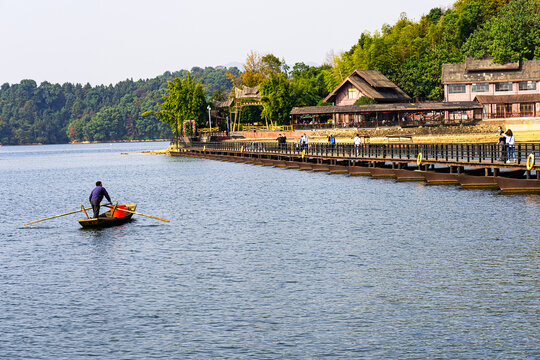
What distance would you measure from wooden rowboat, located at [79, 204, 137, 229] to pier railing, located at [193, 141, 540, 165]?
2578cm

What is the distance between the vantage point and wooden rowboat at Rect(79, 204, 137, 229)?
3788 centimetres

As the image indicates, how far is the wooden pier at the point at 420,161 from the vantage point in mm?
46438

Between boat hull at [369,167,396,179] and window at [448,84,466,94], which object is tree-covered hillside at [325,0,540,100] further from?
boat hull at [369,167,396,179]

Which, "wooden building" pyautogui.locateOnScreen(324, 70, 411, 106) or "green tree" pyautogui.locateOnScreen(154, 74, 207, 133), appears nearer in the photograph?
"wooden building" pyautogui.locateOnScreen(324, 70, 411, 106)

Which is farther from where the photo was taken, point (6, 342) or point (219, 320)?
point (219, 320)

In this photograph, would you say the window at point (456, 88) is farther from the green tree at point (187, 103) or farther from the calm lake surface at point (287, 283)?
the calm lake surface at point (287, 283)

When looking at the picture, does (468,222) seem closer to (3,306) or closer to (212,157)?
(3,306)

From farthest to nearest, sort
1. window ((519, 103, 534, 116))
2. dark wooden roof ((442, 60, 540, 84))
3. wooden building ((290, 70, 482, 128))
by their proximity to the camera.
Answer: dark wooden roof ((442, 60, 540, 84))
wooden building ((290, 70, 482, 128))
window ((519, 103, 534, 116))

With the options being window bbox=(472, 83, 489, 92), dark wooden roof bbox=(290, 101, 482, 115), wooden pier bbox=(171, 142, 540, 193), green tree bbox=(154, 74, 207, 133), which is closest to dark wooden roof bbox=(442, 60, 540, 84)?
window bbox=(472, 83, 489, 92)

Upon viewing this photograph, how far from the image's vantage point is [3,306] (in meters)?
23.1

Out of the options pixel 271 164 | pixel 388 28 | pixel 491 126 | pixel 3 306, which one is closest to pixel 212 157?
pixel 271 164

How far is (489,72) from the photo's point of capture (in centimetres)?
11856

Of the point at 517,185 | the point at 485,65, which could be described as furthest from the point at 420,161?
the point at 485,65

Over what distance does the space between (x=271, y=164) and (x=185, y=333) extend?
250 ft
